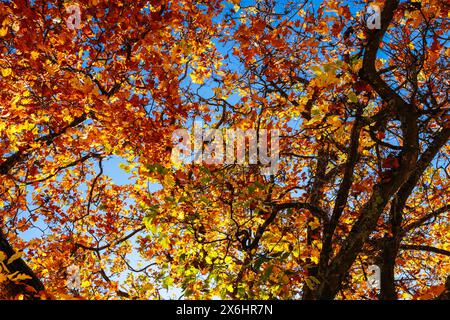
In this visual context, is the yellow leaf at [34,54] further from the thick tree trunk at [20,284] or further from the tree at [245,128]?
the thick tree trunk at [20,284]

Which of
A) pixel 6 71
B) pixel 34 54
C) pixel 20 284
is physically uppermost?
pixel 34 54

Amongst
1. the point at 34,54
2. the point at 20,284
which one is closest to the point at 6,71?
the point at 34,54

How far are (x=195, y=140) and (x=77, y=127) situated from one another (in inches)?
135

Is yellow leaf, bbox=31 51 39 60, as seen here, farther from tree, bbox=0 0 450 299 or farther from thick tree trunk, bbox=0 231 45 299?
thick tree trunk, bbox=0 231 45 299

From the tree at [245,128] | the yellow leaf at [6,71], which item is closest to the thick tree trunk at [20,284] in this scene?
the tree at [245,128]

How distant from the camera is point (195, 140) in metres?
10.6

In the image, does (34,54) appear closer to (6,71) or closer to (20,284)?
(6,71)

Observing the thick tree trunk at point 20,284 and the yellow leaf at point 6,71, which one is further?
the yellow leaf at point 6,71

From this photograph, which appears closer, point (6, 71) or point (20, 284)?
point (20, 284)

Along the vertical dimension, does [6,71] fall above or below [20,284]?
above

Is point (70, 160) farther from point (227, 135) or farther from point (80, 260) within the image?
point (227, 135)

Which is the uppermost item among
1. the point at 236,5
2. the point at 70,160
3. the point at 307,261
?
the point at 236,5

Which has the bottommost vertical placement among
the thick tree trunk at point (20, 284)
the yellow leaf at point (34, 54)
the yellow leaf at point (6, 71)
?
the thick tree trunk at point (20, 284)
